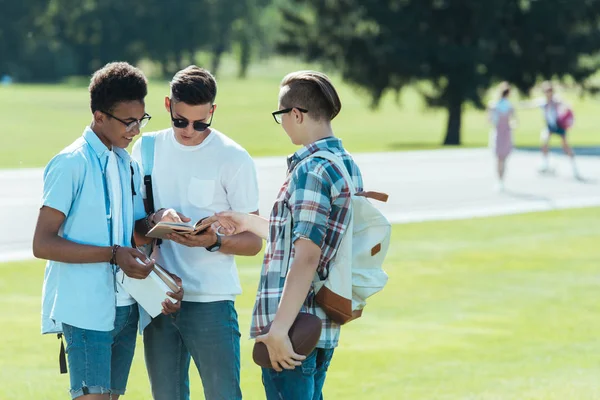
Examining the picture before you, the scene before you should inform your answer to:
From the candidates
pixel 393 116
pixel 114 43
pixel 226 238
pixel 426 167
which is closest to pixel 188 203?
pixel 226 238

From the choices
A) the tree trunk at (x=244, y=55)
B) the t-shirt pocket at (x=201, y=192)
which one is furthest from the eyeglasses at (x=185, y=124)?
the tree trunk at (x=244, y=55)

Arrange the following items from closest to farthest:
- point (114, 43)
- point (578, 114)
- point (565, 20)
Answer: point (565, 20)
point (578, 114)
point (114, 43)

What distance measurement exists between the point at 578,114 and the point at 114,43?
183 ft

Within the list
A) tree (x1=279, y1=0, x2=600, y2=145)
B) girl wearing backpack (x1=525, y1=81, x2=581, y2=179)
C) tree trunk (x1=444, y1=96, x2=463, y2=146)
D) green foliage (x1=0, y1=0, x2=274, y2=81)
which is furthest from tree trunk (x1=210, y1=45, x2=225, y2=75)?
girl wearing backpack (x1=525, y1=81, x2=581, y2=179)

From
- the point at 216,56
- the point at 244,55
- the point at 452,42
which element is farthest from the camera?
the point at 216,56

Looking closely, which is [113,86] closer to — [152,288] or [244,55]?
[152,288]

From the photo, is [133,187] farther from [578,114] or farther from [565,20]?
[578,114]

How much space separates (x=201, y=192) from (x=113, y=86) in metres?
0.67

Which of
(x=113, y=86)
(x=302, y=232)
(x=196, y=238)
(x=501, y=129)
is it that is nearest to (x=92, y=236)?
(x=196, y=238)

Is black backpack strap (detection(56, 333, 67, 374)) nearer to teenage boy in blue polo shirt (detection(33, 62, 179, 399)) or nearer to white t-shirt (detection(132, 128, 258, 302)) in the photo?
teenage boy in blue polo shirt (detection(33, 62, 179, 399))

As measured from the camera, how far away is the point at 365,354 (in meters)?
8.10

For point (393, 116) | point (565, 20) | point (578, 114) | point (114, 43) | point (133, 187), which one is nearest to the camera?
point (133, 187)

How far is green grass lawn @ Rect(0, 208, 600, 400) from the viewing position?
7.13 m

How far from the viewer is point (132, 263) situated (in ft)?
13.8
